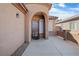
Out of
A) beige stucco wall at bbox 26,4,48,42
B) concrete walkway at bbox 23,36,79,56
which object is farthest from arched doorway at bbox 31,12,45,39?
concrete walkway at bbox 23,36,79,56

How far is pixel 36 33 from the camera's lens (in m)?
16.1

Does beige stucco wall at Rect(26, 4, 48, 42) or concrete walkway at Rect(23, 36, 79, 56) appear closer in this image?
concrete walkway at Rect(23, 36, 79, 56)

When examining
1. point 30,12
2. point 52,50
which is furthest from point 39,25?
point 52,50

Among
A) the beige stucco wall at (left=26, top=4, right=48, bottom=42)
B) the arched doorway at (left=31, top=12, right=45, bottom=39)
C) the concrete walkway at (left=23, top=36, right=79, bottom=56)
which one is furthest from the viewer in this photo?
the arched doorway at (left=31, top=12, right=45, bottom=39)

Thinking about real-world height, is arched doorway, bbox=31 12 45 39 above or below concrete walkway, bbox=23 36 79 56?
above

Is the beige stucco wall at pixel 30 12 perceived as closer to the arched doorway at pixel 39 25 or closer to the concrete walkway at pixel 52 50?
the arched doorway at pixel 39 25

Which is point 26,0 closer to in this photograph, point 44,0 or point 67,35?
point 44,0

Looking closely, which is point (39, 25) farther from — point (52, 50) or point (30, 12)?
point (52, 50)

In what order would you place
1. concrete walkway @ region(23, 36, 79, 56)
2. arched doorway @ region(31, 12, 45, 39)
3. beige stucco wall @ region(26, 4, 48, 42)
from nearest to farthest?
concrete walkway @ region(23, 36, 79, 56) → beige stucco wall @ region(26, 4, 48, 42) → arched doorway @ region(31, 12, 45, 39)

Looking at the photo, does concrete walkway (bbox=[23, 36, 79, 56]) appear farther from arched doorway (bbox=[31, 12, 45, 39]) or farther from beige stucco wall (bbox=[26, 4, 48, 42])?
arched doorway (bbox=[31, 12, 45, 39])

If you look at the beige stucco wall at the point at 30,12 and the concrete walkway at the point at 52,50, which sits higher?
the beige stucco wall at the point at 30,12

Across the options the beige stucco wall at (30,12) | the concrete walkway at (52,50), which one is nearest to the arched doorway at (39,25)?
the beige stucco wall at (30,12)

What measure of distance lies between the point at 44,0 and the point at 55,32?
19660 mm

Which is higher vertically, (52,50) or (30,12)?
(30,12)
